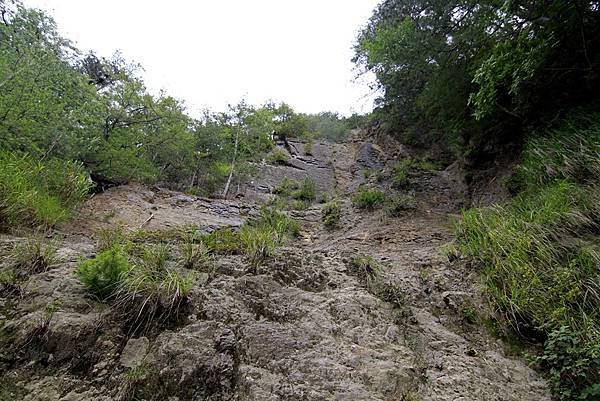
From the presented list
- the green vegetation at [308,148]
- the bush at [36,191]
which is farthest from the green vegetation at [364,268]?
the green vegetation at [308,148]

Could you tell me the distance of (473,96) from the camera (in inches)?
211

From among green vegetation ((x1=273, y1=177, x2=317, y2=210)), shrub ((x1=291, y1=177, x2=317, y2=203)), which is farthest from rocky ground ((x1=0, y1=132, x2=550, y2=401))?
shrub ((x1=291, y1=177, x2=317, y2=203))

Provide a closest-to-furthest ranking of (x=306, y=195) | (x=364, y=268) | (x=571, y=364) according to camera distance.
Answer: (x=571, y=364) → (x=364, y=268) → (x=306, y=195)

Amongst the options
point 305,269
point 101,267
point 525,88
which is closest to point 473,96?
point 525,88

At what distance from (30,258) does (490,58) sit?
6.51m

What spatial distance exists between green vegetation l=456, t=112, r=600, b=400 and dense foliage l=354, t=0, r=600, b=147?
2.85ft

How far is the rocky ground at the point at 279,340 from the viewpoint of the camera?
2.20 metres

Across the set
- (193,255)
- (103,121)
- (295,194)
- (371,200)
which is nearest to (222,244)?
(193,255)

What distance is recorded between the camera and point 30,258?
9.73ft

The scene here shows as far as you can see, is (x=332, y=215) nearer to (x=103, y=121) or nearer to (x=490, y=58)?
(x=490, y=58)

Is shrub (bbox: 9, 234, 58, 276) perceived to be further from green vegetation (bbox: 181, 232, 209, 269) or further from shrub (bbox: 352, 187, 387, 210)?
shrub (bbox: 352, 187, 387, 210)

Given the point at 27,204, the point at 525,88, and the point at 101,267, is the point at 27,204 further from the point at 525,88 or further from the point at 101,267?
the point at 525,88

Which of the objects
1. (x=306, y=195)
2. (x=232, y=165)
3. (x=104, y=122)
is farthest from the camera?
(x=232, y=165)

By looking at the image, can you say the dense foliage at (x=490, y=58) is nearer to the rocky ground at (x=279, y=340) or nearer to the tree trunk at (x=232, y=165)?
the rocky ground at (x=279, y=340)
